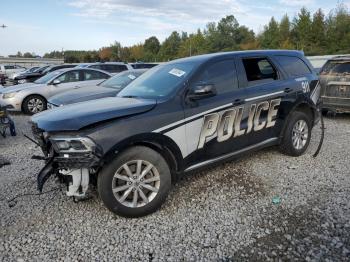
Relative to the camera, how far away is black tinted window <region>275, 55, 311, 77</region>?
541 cm

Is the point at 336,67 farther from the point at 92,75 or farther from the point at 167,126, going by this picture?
Result: the point at 92,75

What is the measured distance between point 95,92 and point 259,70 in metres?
4.60

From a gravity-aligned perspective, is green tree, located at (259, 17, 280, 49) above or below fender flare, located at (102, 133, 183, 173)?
above

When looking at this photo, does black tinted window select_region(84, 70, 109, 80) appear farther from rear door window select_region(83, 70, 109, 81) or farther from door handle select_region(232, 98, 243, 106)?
door handle select_region(232, 98, 243, 106)

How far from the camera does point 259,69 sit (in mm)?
5027

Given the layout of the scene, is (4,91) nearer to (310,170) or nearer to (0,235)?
(0,235)

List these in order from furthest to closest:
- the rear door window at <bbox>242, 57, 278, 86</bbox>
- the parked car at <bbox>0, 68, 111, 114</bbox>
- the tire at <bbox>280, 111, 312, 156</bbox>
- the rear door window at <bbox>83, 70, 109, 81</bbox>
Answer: the rear door window at <bbox>83, 70, 109, 81</bbox>
the parked car at <bbox>0, 68, 111, 114</bbox>
the tire at <bbox>280, 111, 312, 156</bbox>
the rear door window at <bbox>242, 57, 278, 86</bbox>

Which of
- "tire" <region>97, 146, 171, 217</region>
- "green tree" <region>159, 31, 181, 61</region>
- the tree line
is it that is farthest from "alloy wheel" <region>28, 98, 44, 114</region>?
"green tree" <region>159, 31, 181, 61</region>

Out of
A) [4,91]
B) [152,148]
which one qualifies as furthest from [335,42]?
[152,148]

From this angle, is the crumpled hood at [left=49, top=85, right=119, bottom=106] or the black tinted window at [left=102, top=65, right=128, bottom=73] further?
the black tinted window at [left=102, top=65, right=128, bottom=73]

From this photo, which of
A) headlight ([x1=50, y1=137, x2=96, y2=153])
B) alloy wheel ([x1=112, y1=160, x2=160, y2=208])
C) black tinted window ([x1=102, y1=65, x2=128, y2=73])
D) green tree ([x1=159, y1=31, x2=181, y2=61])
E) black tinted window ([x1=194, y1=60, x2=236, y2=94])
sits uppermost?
green tree ([x1=159, y1=31, x2=181, y2=61])

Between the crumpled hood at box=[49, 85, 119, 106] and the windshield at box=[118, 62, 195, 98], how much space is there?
10.1 ft

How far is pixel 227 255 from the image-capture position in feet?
10.2

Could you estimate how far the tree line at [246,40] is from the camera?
173ft
